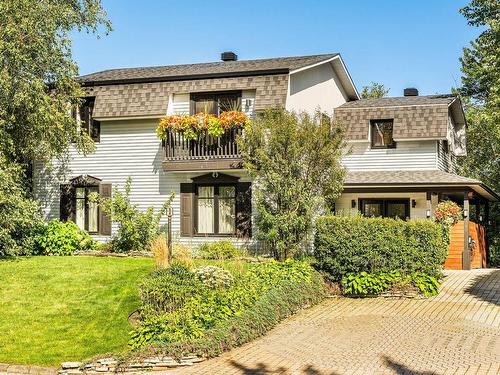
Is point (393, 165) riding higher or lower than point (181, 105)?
lower

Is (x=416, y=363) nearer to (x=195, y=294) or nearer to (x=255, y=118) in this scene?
(x=195, y=294)

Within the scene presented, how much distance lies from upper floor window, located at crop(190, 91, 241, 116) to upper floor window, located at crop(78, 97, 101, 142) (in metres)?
4.01

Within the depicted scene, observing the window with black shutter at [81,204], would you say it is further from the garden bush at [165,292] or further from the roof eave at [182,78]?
the garden bush at [165,292]

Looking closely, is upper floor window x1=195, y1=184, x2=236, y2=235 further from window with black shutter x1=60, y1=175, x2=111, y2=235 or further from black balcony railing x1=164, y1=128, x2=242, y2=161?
window with black shutter x1=60, y1=175, x2=111, y2=235

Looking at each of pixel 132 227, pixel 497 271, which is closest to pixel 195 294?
pixel 132 227

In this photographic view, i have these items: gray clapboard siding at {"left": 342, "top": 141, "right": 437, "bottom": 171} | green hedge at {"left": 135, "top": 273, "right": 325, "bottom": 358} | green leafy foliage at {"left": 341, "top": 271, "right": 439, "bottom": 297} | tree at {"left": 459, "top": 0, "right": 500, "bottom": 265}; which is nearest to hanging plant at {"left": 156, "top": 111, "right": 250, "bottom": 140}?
gray clapboard siding at {"left": 342, "top": 141, "right": 437, "bottom": 171}

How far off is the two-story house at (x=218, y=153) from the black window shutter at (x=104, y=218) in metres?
0.04

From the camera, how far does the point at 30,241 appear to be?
830 inches

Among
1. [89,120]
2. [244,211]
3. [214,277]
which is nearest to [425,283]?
[214,277]

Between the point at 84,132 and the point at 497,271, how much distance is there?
15.4m

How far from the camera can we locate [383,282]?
1653cm

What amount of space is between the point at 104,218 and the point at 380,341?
1420cm

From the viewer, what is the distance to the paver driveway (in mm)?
10227

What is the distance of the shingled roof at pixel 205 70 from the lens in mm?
22156
